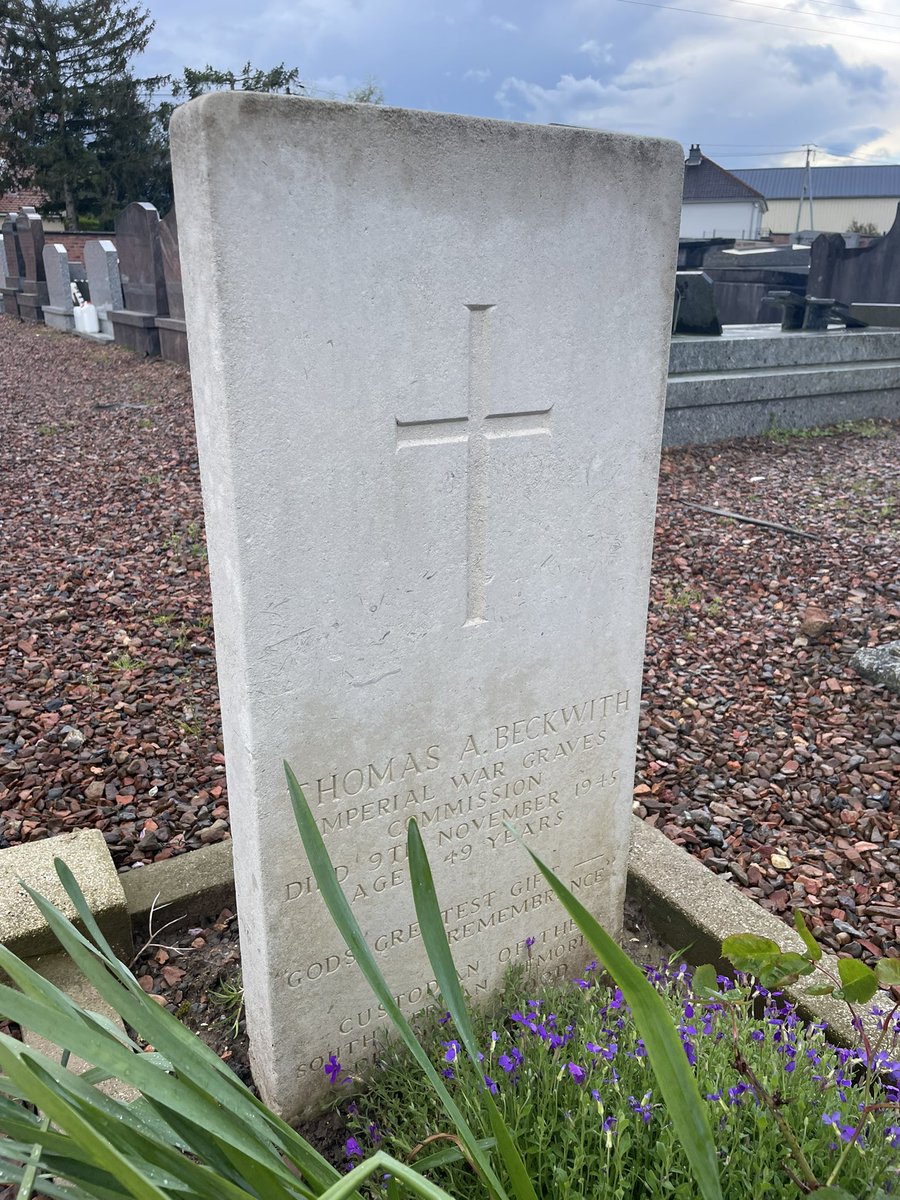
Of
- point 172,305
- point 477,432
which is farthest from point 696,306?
point 477,432

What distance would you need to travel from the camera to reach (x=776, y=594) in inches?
190

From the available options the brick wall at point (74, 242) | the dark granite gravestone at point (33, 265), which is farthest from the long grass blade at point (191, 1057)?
the brick wall at point (74, 242)

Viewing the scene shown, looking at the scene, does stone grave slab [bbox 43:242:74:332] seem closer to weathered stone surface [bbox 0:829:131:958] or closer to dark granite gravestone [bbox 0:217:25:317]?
dark granite gravestone [bbox 0:217:25:317]

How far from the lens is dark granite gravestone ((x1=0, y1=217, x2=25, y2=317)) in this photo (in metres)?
19.6

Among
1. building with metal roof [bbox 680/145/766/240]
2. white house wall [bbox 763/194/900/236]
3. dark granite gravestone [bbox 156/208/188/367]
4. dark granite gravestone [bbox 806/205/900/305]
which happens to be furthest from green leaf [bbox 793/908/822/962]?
white house wall [bbox 763/194/900/236]

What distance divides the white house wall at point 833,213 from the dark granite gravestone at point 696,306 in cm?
6209

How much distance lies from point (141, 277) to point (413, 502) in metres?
13.0

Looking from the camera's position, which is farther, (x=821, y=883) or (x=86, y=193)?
(x=86, y=193)

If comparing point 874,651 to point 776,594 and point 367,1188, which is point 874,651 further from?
point 367,1188

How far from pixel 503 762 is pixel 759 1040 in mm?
749

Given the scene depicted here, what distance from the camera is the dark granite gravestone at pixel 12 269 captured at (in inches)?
772

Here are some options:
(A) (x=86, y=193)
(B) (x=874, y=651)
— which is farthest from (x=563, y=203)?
(A) (x=86, y=193)

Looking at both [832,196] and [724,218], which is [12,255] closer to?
[724,218]

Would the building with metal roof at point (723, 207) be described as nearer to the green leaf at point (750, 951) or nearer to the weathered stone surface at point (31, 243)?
the weathered stone surface at point (31, 243)
